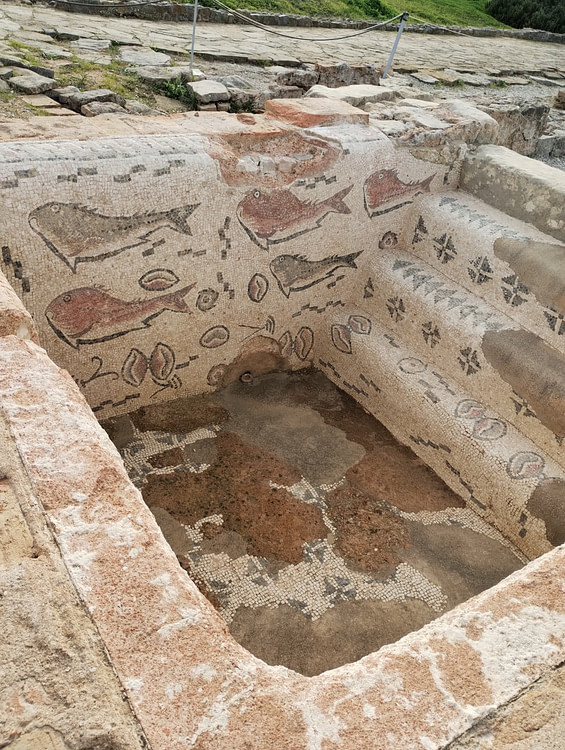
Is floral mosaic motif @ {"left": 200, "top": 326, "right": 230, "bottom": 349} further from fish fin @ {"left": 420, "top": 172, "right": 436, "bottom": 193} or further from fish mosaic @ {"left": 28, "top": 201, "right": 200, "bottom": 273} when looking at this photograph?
fish fin @ {"left": 420, "top": 172, "right": 436, "bottom": 193}

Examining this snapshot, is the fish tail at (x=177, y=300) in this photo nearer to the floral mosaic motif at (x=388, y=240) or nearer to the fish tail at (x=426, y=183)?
the floral mosaic motif at (x=388, y=240)

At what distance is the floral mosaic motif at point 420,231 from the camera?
3896mm

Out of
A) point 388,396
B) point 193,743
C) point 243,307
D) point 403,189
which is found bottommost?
point 388,396

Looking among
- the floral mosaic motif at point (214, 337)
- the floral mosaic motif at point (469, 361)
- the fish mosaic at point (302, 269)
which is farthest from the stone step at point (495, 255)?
the floral mosaic motif at point (214, 337)

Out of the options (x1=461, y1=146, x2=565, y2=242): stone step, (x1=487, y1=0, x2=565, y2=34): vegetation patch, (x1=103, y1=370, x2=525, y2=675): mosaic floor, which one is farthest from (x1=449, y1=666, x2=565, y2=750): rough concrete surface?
(x1=487, y1=0, x2=565, y2=34): vegetation patch

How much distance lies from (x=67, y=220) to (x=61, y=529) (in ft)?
5.96

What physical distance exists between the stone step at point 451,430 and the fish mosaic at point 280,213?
685 mm

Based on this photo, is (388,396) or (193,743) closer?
(193,743)

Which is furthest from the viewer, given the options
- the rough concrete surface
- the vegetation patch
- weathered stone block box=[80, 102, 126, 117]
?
the vegetation patch

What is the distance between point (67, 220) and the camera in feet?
9.50

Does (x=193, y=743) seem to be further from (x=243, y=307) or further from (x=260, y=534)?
(x=243, y=307)

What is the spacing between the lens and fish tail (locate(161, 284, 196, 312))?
334cm

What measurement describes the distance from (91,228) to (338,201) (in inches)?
55.8

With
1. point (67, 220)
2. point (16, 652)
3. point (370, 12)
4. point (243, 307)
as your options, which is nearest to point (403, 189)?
point (243, 307)
